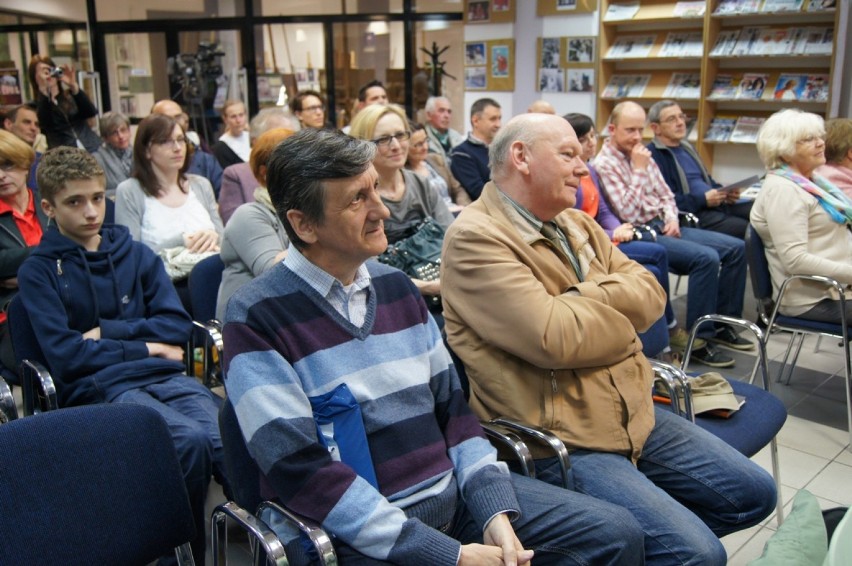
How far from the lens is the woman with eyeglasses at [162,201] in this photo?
3516 millimetres

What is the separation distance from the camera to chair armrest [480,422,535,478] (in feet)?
5.98

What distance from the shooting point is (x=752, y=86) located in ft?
21.7

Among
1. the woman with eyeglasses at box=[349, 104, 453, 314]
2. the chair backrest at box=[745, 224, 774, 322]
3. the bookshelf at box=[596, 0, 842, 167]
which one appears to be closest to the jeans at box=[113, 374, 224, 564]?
the woman with eyeglasses at box=[349, 104, 453, 314]

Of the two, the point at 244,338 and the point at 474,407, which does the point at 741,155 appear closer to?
the point at 474,407

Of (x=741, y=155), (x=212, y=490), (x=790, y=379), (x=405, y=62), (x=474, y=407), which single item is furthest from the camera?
(x=405, y=62)

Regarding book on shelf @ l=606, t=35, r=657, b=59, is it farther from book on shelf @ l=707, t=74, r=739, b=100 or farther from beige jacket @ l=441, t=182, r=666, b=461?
beige jacket @ l=441, t=182, r=666, b=461

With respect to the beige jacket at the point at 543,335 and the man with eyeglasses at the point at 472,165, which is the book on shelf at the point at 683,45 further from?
the beige jacket at the point at 543,335

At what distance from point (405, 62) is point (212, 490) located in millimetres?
6782

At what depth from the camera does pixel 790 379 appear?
3.87 metres

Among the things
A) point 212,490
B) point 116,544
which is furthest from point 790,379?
point 116,544

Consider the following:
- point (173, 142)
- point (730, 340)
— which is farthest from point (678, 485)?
point (173, 142)

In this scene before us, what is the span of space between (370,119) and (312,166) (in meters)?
1.76

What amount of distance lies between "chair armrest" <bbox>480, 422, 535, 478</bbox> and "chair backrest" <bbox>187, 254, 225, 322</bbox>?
4.91ft

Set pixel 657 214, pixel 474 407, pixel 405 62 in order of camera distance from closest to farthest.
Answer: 1. pixel 474 407
2. pixel 657 214
3. pixel 405 62
